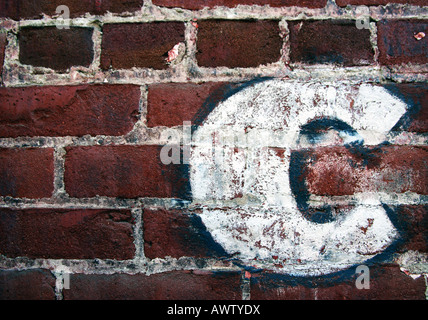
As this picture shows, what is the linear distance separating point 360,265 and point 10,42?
2.31 feet

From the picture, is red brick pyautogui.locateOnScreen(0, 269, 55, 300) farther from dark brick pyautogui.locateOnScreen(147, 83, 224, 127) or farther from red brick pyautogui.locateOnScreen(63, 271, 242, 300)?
dark brick pyautogui.locateOnScreen(147, 83, 224, 127)

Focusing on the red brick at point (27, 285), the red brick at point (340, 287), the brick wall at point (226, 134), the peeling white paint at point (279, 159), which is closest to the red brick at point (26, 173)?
the brick wall at point (226, 134)

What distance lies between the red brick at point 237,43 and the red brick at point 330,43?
0.03 m

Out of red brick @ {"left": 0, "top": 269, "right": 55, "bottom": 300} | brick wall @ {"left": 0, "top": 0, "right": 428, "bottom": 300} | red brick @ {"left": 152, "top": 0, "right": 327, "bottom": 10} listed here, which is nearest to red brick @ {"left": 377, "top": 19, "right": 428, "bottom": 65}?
brick wall @ {"left": 0, "top": 0, "right": 428, "bottom": 300}

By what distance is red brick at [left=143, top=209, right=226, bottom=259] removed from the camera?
46cm

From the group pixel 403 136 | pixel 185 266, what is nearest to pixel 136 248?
pixel 185 266

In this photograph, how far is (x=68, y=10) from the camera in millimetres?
464

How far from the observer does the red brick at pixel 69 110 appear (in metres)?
0.46

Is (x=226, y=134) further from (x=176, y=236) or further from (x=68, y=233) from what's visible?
(x=68, y=233)

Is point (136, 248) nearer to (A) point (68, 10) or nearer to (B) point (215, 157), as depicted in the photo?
(B) point (215, 157)

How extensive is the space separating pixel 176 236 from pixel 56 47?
1.24 ft

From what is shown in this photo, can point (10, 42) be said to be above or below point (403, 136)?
above

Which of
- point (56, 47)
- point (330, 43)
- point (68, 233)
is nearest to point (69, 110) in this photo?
point (56, 47)

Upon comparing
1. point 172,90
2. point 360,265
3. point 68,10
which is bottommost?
point 360,265
